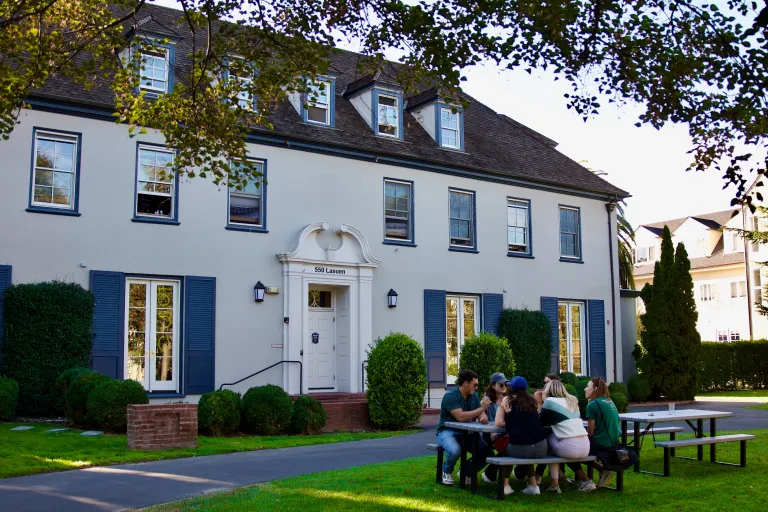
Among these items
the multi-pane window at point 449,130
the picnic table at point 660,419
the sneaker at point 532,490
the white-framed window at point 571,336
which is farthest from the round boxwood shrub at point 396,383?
the white-framed window at point 571,336

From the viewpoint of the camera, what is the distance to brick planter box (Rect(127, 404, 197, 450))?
40.9 feet

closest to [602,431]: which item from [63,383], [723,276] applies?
[63,383]

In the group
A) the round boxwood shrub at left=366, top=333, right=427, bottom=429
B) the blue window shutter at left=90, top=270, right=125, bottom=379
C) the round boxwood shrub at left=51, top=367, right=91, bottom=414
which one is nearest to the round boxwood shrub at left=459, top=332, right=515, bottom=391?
the round boxwood shrub at left=366, top=333, right=427, bottom=429

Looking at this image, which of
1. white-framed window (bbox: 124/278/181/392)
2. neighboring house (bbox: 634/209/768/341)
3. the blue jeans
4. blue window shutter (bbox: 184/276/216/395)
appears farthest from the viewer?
neighboring house (bbox: 634/209/768/341)

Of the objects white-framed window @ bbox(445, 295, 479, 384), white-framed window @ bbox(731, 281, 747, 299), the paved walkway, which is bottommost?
A: the paved walkway

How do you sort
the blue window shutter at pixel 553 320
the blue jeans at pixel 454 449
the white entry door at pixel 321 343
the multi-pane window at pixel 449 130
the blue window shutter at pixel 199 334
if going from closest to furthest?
the blue jeans at pixel 454 449 → the blue window shutter at pixel 199 334 → the white entry door at pixel 321 343 → the multi-pane window at pixel 449 130 → the blue window shutter at pixel 553 320

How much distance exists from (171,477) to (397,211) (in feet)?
42.6

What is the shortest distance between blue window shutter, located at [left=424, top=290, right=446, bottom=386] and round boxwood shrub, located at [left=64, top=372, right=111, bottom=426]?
9346 millimetres

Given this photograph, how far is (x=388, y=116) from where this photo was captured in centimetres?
2333

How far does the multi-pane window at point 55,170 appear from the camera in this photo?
56.7ft

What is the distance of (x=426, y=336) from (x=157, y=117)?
1232cm

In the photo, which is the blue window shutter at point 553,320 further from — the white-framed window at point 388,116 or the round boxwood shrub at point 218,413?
the round boxwood shrub at point 218,413

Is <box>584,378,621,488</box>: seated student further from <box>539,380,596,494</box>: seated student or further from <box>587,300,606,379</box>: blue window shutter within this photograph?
<box>587,300,606,379</box>: blue window shutter

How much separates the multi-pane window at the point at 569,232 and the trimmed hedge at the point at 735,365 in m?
9.43
